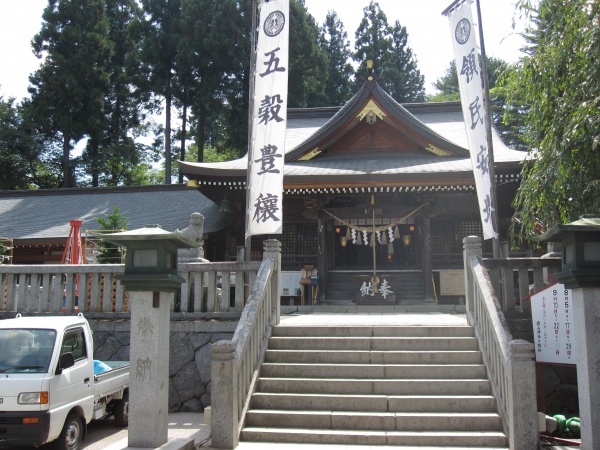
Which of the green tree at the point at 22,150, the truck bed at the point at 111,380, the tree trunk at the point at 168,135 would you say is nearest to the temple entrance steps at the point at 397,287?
the truck bed at the point at 111,380

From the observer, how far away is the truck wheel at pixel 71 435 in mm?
6586

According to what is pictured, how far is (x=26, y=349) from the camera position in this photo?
6852mm

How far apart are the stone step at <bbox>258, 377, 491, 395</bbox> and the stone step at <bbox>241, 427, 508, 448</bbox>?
717 millimetres

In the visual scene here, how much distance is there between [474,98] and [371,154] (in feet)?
25.1

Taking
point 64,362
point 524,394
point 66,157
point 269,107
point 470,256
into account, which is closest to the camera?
point 524,394

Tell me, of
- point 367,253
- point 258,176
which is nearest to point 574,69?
point 258,176

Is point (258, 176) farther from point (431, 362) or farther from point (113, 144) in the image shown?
point (113, 144)

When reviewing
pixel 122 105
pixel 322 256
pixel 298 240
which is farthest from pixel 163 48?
pixel 322 256

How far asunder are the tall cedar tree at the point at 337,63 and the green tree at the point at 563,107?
30647 mm

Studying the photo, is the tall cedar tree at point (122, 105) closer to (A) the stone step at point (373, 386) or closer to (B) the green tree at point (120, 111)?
(B) the green tree at point (120, 111)

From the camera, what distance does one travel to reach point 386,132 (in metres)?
18.5

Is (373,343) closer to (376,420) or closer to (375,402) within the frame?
(375,402)

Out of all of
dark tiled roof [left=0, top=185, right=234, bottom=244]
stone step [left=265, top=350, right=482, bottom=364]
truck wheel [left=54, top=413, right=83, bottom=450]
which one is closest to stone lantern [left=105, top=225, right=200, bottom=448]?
truck wheel [left=54, top=413, right=83, bottom=450]

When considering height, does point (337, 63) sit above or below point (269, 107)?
above
